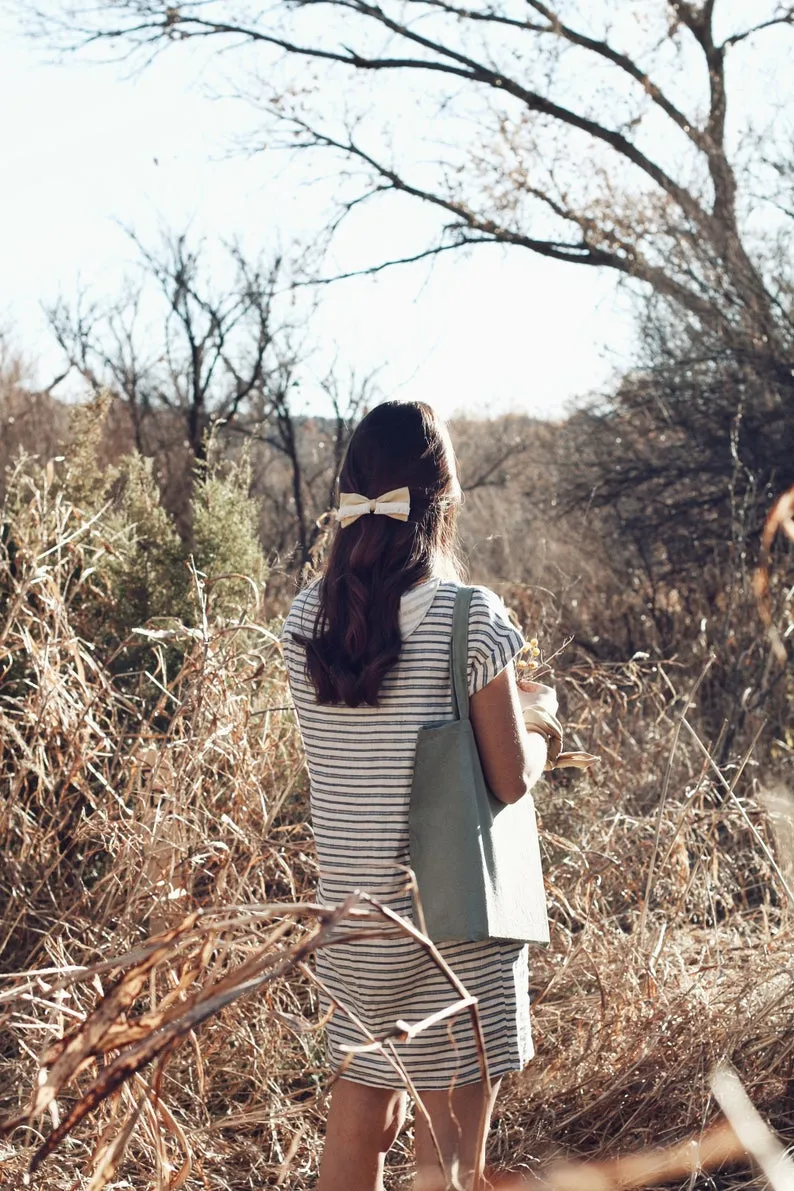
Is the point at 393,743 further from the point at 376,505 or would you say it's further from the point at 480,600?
the point at 376,505

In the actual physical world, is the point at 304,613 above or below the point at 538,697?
above

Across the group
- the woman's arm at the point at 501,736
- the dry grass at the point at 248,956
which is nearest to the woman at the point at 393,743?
the woman's arm at the point at 501,736

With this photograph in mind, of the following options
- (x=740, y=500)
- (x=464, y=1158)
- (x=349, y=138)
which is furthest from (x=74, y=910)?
(x=349, y=138)

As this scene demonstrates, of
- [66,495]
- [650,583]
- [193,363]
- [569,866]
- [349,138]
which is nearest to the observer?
[569,866]

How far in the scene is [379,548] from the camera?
6.27 feet

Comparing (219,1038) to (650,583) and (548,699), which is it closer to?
(548,699)

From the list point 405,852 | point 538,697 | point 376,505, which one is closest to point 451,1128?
point 405,852

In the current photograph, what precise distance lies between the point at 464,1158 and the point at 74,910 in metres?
1.55

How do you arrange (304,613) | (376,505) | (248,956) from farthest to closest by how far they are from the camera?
(248,956), (304,613), (376,505)

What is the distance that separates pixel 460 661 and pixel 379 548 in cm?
23

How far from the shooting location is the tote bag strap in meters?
1.84

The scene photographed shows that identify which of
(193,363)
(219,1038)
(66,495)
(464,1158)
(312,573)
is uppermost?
(193,363)

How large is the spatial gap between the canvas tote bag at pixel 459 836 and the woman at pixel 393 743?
25 millimetres

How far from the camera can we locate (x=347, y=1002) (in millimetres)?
1991
